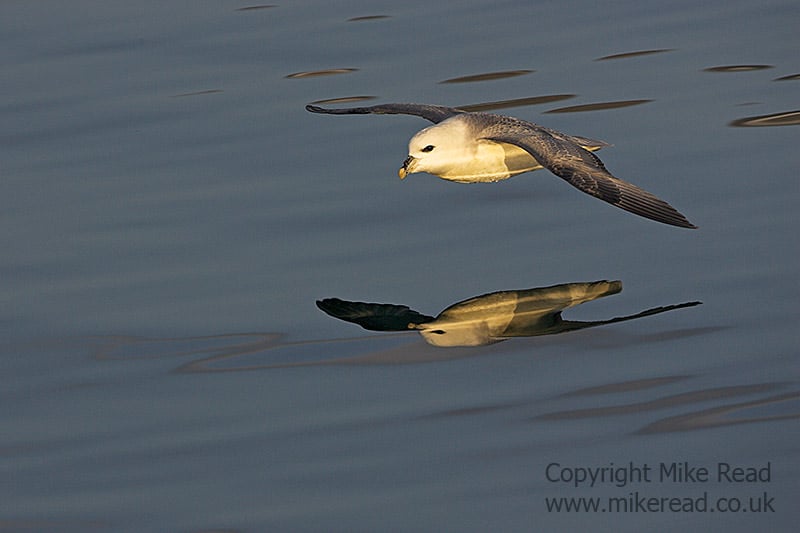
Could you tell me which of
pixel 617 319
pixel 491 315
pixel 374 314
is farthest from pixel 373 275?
pixel 617 319

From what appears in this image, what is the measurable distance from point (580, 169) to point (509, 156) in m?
1.00

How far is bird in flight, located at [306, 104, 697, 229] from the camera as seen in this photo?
803 centimetres

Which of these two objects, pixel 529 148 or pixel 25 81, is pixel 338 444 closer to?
pixel 529 148

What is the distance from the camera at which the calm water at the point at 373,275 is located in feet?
Answer: 19.4

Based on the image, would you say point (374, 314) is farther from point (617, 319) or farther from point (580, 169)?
point (580, 169)

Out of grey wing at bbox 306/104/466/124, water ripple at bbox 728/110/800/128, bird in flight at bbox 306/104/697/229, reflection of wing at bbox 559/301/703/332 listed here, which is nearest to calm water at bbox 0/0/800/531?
reflection of wing at bbox 559/301/703/332

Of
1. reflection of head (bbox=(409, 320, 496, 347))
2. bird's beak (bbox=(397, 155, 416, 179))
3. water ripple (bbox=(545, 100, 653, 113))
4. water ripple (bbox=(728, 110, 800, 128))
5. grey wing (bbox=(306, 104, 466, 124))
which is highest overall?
grey wing (bbox=(306, 104, 466, 124))

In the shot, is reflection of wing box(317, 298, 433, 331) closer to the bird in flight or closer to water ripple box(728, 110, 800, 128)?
the bird in flight

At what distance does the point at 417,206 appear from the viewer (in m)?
9.28

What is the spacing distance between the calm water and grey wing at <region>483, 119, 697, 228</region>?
0.31 m

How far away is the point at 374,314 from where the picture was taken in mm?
7676

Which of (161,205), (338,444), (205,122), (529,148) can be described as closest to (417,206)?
(529,148)

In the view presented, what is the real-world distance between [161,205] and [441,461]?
12.8ft

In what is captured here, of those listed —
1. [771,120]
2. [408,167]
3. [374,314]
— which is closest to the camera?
[374,314]
